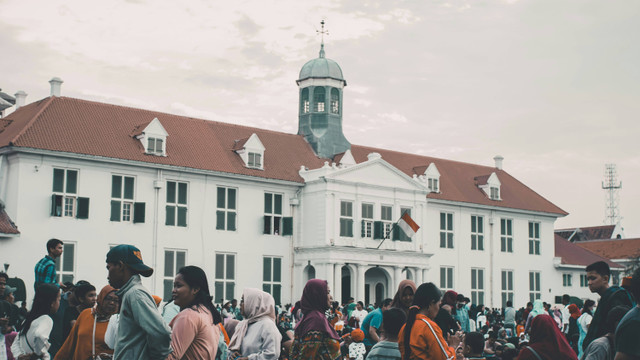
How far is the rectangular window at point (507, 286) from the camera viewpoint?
4650cm

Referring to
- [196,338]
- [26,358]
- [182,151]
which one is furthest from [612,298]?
[182,151]

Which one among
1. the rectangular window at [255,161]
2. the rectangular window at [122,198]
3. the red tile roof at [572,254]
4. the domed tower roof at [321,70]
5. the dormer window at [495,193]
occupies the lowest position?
the red tile roof at [572,254]

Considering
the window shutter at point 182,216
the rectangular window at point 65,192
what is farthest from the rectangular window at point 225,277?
the rectangular window at point 65,192

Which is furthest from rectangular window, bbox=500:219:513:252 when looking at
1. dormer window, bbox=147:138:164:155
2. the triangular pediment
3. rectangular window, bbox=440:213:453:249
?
dormer window, bbox=147:138:164:155

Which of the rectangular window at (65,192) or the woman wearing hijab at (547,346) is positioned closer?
the woman wearing hijab at (547,346)

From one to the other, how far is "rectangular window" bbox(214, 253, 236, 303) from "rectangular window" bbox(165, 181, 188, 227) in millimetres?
2423

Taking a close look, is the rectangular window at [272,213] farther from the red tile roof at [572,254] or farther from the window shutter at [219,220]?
the red tile roof at [572,254]

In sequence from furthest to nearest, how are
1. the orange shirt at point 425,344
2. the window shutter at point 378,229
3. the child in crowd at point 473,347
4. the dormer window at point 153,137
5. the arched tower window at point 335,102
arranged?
the arched tower window at point 335,102
the window shutter at point 378,229
the dormer window at point 153,137
the child in crowd at point 473,347
the orange shirt at point 425,344

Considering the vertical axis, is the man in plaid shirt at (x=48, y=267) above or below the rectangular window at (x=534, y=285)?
above

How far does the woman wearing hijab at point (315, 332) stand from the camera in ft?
25.7

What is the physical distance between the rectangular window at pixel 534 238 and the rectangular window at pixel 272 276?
17.8 metres

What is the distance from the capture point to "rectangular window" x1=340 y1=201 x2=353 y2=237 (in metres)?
38.4

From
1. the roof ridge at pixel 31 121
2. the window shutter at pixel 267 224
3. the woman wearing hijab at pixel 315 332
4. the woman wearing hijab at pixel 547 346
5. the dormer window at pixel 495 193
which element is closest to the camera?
the woman wearing hijab at pixel 547 346

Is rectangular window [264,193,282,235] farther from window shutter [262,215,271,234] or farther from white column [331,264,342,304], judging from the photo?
white column [331,264,342,304]
